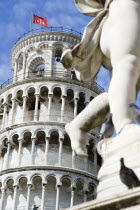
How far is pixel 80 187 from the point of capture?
31953mm

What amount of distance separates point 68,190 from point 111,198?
3016 centimetres

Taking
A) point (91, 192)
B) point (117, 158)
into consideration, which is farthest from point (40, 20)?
point (117, 158)

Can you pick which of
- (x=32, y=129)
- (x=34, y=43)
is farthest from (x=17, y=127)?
(x=34, y=43)

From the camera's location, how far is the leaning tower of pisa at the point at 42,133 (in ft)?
102

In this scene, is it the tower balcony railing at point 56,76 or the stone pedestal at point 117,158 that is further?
the tower balcony railing at point 56,76

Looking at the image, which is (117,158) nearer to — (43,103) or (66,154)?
(66,154)

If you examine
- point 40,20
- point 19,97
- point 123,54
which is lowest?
point 123,54

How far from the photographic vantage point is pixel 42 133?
33.5 metres

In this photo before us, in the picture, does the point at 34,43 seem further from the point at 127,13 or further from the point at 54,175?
the point at 127,13

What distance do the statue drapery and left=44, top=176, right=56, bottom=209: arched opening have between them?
28.6 m

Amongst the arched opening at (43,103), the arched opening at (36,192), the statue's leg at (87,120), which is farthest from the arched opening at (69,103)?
the statue's leg at (87,120)

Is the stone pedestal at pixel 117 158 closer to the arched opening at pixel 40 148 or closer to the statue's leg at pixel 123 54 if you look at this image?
the statue's leg at pixel 123 54

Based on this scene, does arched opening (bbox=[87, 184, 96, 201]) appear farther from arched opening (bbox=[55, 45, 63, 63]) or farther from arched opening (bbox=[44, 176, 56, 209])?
arched opening (bbox=[55, 45, 63, 63])

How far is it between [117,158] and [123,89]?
401 millimetres
